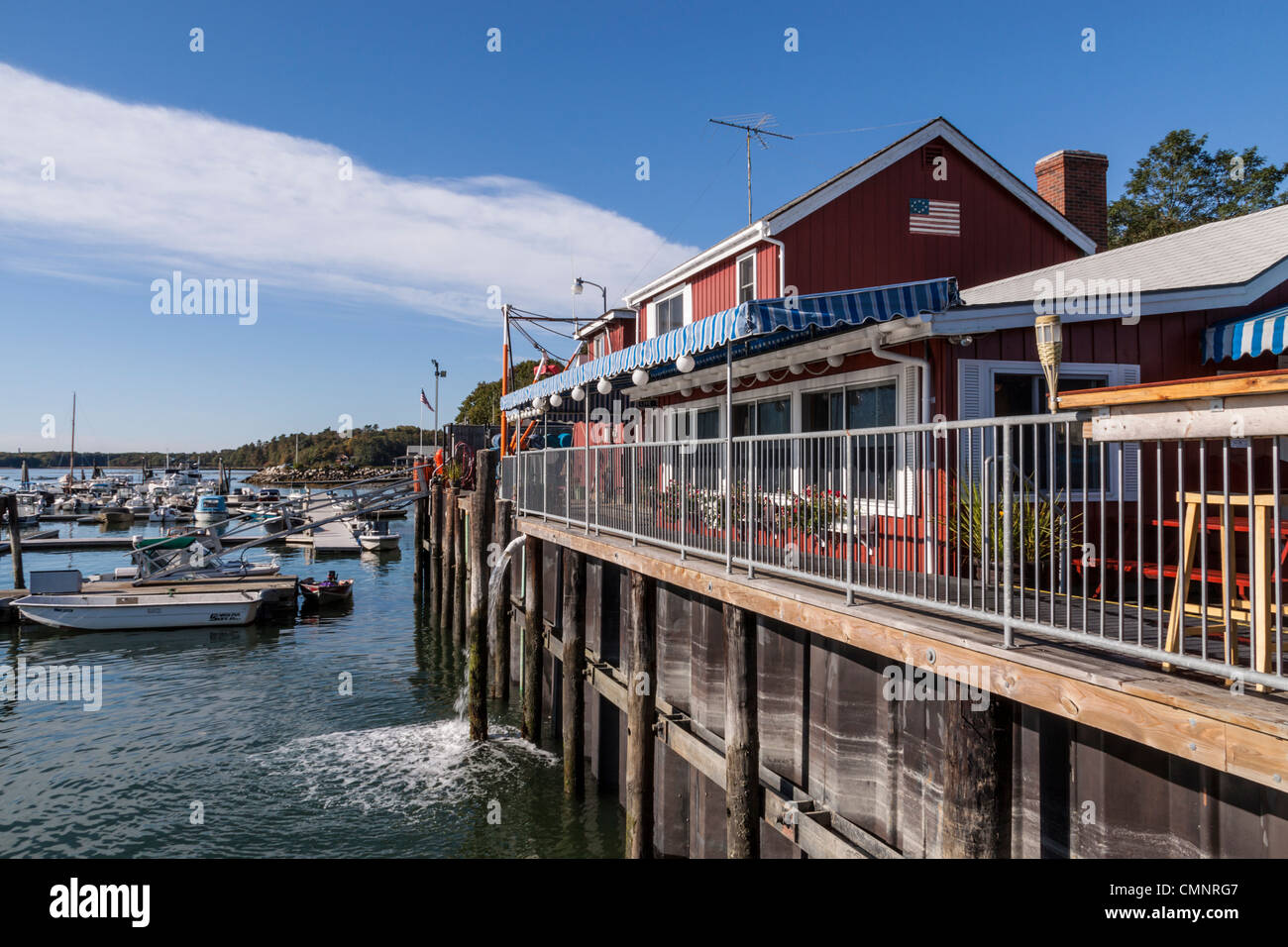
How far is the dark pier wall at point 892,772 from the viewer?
434 cm

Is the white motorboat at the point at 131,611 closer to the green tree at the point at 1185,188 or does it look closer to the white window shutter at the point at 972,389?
the white window shutter at the point at 972,389

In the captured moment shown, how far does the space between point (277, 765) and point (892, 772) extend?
1244 cm

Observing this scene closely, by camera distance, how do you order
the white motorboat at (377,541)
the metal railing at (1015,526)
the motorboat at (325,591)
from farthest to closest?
the white motorboat at (377,541)
the motorboat at (325,591)
the metal railing at (1015,526)

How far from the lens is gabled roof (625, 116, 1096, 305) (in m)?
14.6

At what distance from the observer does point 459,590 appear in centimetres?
2448

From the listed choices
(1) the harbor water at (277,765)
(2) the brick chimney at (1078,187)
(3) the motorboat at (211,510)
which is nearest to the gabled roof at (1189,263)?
(2) the brick chimney at (1078,187)

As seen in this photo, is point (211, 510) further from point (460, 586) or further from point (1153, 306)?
point (1153, 306)

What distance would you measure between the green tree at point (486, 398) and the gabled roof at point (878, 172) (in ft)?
213

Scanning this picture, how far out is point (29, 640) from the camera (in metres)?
25.6
